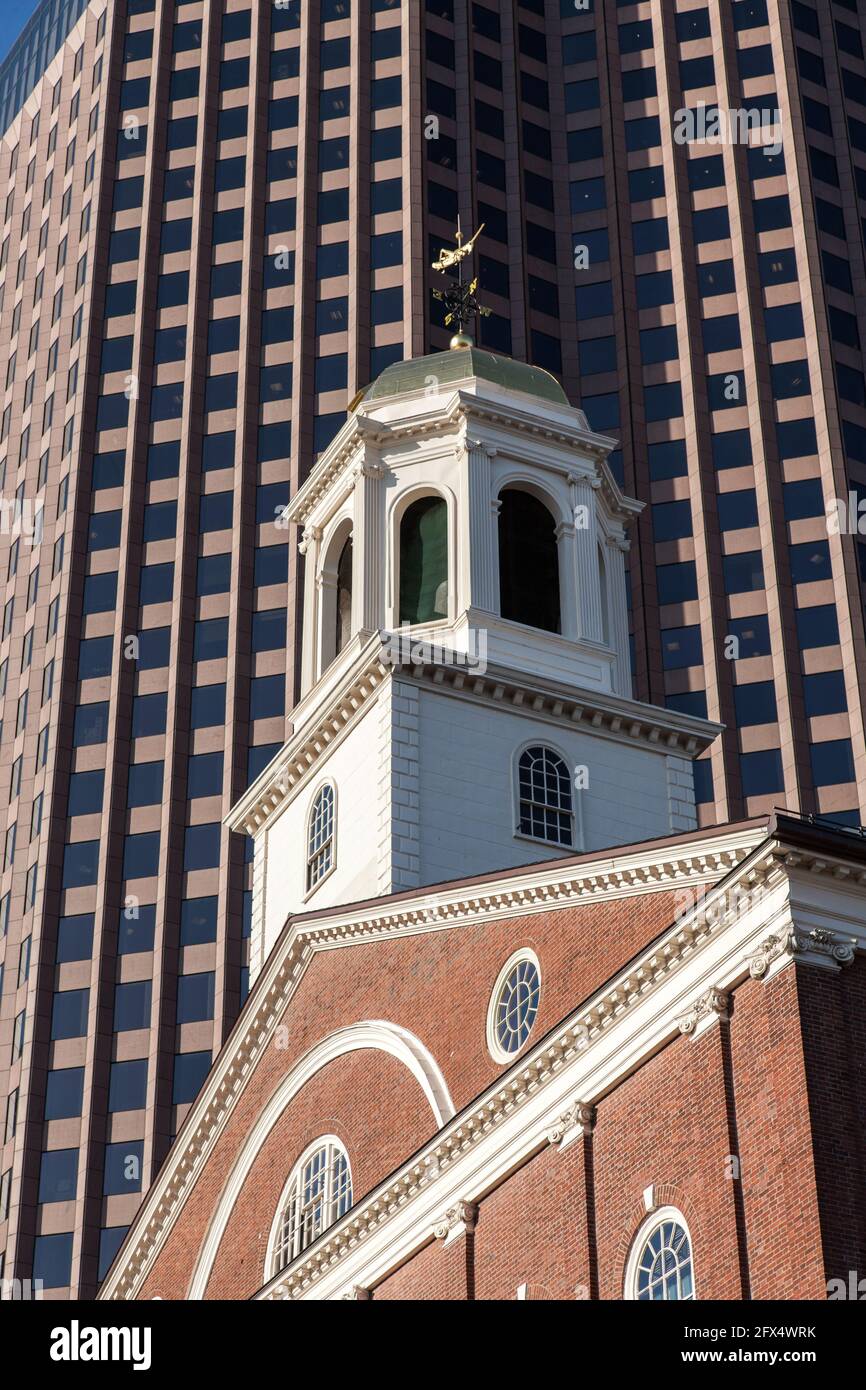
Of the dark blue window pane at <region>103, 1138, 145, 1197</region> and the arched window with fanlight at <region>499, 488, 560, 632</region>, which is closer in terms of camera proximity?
the arched window with fanlight at <region>499, 488, 560, 632</region>

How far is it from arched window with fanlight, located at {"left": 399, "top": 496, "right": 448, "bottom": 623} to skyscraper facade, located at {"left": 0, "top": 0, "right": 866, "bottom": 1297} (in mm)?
48226

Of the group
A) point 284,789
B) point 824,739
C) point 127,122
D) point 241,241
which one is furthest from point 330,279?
point 284,789

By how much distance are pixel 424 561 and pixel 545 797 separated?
621 centimetres

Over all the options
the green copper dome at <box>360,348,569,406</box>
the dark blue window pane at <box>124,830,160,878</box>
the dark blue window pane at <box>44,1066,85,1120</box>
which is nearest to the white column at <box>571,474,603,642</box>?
the green copper dome at <box>360,348,569,406</box>

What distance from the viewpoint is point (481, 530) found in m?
43.6

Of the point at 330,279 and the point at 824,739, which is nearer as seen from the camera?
the point at 824,739

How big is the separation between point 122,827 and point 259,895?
2115 inches

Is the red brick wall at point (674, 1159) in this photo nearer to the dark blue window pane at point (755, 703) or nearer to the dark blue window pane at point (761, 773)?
the dark blue window pane at point (761, 773)

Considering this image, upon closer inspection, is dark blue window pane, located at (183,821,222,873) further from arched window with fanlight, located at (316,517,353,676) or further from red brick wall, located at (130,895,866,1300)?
red brick wall, located at (130,895,866,1300)

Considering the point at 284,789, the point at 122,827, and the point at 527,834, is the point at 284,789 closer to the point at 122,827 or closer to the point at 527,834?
the point at 527,834

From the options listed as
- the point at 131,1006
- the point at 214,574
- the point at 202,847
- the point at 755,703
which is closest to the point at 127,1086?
the point at 131,1006

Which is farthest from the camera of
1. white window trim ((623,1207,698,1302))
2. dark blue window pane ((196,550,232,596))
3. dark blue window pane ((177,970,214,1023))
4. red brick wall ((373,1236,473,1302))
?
dark blue window pane ((196,550,232,596))

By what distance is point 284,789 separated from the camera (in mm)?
44250

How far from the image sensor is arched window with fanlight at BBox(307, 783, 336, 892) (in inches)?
1656
